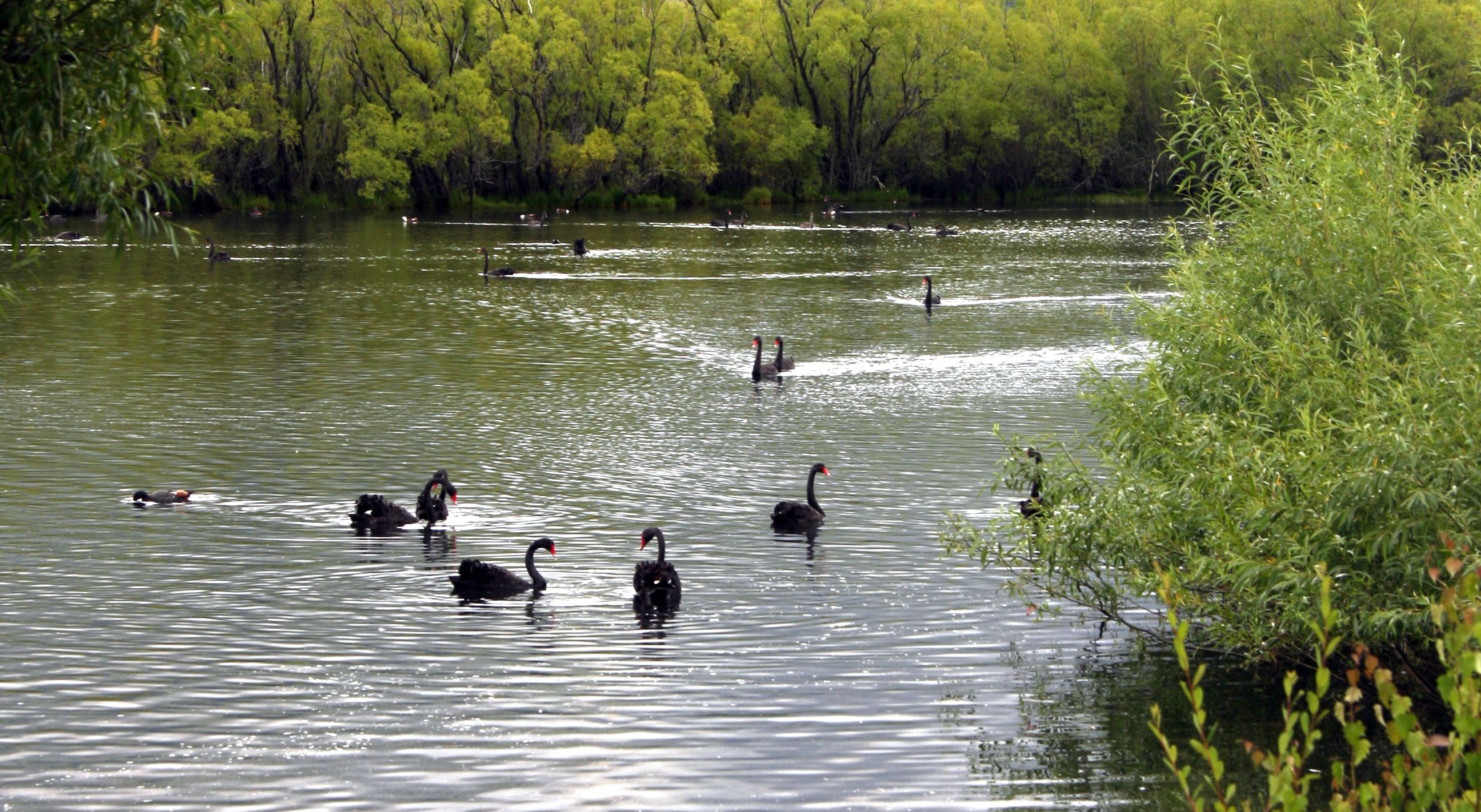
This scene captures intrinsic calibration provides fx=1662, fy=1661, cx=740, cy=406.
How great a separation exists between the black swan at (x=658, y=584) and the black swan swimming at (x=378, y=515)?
5.29m

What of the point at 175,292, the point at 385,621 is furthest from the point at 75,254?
the point at 385,621

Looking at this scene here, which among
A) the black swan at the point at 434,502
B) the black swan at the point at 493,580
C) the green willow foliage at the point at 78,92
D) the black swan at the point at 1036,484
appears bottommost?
the black swan at the point at 493,580

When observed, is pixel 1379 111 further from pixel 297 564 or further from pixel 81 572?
pixel 81 572

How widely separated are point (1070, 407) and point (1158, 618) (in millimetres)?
16831

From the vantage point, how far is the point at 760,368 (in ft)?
132

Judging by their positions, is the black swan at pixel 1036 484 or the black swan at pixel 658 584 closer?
the black swan at pixel 1036 484

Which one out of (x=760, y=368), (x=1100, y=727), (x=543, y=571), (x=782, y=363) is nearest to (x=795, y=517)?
(x=543, y=571)

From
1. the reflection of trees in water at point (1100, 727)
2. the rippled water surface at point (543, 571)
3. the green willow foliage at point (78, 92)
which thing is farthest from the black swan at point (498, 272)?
the green willow foliage at point (78, 92)

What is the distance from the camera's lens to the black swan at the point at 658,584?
67.9 ft

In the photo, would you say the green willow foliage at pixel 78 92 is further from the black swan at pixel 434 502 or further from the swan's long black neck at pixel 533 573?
the black swan at pixel 434 502

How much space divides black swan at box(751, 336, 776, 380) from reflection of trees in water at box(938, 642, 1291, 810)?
21545 mm

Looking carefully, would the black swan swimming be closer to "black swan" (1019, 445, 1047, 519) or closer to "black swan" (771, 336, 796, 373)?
"black swan" (1019, 445, 1047, 519)

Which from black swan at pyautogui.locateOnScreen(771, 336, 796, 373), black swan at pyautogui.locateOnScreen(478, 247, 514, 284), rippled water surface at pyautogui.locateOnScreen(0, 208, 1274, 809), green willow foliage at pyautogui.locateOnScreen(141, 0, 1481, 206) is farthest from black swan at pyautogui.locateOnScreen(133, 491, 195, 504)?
green willow foliage at pyautogui.locateOnScreen(141, 0, 1481, 206)

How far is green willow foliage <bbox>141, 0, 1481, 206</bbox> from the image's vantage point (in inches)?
4048
